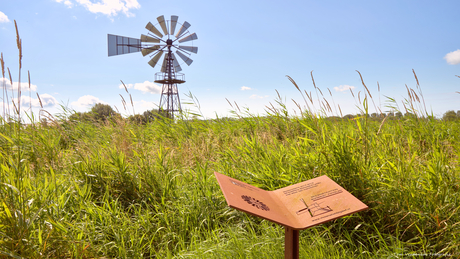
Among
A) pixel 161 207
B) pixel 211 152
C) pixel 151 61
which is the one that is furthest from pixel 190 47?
pixel 161 207

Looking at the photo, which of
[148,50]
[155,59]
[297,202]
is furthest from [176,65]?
[297,202]

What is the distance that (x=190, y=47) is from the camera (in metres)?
22.8

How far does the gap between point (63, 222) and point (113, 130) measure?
346 centimetres

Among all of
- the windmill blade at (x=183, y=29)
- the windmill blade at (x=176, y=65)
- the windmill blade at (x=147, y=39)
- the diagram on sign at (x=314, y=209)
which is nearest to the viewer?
the diagram on sign at (x=314, y=209)

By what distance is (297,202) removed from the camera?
4.74ft

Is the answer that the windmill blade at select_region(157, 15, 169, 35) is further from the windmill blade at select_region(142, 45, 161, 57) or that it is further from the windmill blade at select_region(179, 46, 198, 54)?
the windmill blade at select_region(179, 46, 198, 54)

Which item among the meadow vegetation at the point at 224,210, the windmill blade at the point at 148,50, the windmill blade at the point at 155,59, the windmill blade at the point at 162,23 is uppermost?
the windmill blade at the point at 162,23

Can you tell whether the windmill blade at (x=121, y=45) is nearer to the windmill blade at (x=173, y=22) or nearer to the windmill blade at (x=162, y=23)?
the windmill blade at (x=162, y=23)

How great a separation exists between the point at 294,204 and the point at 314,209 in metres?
0.13

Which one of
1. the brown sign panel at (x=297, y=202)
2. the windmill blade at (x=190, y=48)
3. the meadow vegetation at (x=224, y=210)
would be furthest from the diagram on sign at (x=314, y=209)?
the windmill blade at (x=190, y=48)

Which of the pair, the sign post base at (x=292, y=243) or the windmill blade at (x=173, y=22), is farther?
the windmill blade at (x=173, y=22)

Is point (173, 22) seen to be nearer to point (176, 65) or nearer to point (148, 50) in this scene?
point (148, 50)

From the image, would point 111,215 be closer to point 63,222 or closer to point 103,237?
point 103,237

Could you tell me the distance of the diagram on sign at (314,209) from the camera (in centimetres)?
129
